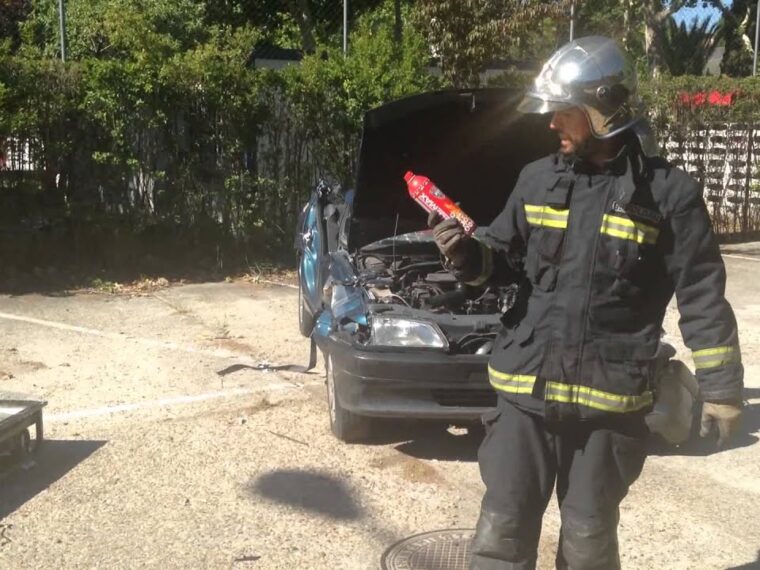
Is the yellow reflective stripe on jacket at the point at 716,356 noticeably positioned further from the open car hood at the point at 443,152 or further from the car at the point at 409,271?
the open car hood at the point at 443,152

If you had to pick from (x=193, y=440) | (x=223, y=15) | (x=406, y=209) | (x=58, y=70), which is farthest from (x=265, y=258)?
(x=223, y=15)

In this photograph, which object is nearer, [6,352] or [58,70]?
[6,352]

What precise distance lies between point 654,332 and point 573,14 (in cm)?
1240

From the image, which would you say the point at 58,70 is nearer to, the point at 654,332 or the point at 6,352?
the point at 6,352

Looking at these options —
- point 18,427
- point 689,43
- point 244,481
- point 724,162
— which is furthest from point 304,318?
point 689,43

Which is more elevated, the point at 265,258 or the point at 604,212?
the point at 604,212

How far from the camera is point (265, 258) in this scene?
36.2ft

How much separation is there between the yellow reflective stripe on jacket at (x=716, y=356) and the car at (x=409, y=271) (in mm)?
1504

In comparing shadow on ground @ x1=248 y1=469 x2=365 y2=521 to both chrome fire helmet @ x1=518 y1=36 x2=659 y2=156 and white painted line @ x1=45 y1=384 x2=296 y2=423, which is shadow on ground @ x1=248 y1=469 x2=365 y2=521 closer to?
white painted line @ x1=45 y1=384 x2=296 y2=423

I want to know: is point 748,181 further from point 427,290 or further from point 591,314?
point 591,314

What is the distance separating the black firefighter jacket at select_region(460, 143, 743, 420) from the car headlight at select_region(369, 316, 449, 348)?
6.72 ft

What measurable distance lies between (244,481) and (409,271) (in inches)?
72.1

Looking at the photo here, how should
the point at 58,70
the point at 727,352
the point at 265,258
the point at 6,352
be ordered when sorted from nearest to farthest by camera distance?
the point at 727,352
the point at 6,352
the point at 58,70
the point at 265,258

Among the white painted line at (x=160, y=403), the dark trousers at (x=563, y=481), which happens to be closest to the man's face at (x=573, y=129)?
the dark trousers at (x=563, y=481)
